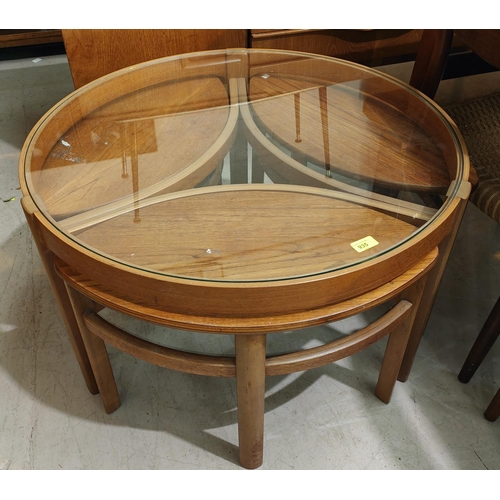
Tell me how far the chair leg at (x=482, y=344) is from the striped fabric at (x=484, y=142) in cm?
22

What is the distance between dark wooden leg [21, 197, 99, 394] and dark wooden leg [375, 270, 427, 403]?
2.14 ft

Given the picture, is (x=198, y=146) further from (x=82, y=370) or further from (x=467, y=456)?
(x=467, y=456)

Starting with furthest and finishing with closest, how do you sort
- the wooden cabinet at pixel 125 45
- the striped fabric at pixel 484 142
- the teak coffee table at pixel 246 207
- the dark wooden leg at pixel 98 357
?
the wooden cabinet at pixel 125 45 < the striped fabric at pixel 484 142 < the dark wooden leg at pixel 98 357 < the teak coffee table at pixel 246 207

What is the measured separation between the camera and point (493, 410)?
1234 millimetres

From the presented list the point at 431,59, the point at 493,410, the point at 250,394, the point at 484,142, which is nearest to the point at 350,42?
the point at 431,59

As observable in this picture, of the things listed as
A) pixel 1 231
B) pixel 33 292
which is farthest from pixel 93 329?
pixel 1 231

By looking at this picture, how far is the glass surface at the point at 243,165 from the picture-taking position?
0.93m

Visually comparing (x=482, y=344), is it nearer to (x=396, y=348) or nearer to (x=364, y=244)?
(x=396, y=348)

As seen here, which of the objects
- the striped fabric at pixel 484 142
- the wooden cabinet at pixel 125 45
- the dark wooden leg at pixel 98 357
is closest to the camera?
the dark wooden leg at pixel 98 357

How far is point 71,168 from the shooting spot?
3.61ft

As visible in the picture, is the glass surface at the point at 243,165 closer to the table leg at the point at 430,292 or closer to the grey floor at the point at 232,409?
the table leg at the point at 430,292

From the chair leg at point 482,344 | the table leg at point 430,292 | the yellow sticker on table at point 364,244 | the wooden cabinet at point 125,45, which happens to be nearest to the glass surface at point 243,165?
the yellow sticker on table at point 364,244

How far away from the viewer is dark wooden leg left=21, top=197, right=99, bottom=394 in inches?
38.0

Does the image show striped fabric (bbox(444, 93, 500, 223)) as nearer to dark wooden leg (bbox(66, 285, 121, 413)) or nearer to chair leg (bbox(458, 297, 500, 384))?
chair leg (bbox(458, 297, 500, 384))
